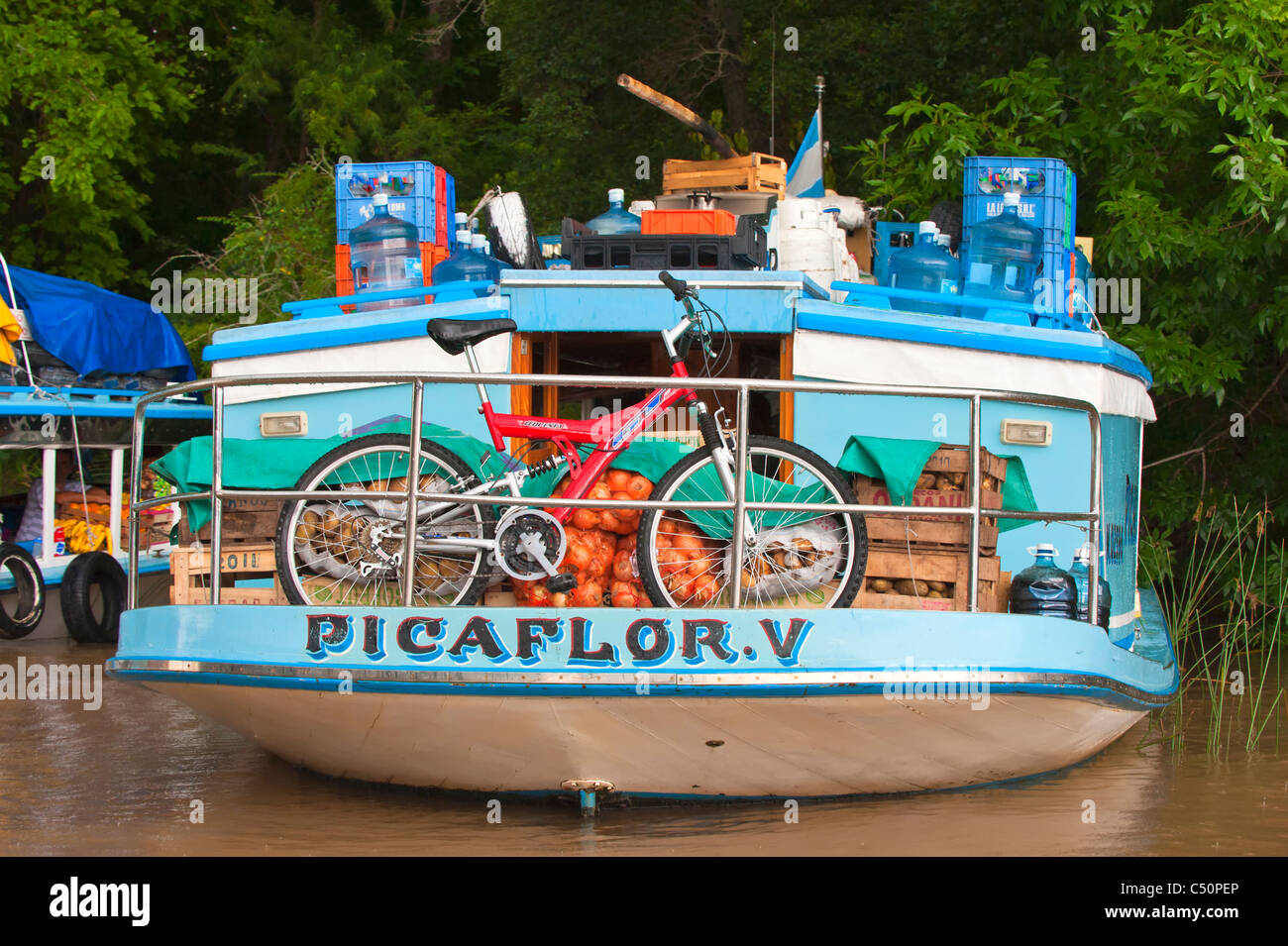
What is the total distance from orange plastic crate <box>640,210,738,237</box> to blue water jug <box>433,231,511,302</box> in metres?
1.31

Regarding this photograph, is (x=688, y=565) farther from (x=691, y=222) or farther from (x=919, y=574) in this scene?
(x=691, y=222)

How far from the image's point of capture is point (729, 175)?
9180mm

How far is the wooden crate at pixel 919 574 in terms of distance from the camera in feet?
17.8

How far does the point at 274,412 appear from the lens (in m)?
6.46

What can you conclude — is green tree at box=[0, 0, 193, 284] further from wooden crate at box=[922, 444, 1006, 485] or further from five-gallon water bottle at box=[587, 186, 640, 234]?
wooden crate at box=[922, 444, 1006, 485]

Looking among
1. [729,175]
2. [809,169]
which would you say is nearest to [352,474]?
[729,175]

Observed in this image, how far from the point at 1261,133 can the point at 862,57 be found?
6.16 m

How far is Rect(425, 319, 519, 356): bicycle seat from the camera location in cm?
533

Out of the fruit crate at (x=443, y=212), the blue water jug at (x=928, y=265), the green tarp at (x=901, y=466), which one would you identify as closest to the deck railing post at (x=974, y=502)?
the green tarp at (x=901, y=466)

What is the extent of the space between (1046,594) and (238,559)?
3.18 meters

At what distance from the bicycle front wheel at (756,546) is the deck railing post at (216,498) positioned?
1543 millimetres

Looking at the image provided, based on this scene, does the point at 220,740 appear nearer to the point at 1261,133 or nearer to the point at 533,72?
the point at 1261,133

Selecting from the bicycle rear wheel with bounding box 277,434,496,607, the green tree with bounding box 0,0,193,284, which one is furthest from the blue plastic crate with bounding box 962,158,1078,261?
the green tree with bounding box 0,0,193,284
